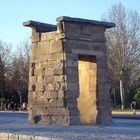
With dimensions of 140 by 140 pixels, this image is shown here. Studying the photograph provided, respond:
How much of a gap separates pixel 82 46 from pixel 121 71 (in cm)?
2671

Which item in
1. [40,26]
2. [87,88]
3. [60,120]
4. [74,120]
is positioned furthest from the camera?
[40,26]

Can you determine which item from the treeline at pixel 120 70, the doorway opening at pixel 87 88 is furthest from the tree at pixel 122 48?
the doorway opening at pixel 87 88

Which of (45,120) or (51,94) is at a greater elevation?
(51,94)

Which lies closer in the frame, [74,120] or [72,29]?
[74,120]

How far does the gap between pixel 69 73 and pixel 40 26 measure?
115 inches

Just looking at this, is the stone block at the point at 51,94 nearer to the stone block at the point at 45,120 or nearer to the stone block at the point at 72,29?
the stone block at the point at 45,120

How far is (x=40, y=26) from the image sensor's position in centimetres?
1906

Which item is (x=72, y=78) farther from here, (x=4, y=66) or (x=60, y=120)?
(x=4, y=66)

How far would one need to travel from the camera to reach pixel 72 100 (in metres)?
17.4

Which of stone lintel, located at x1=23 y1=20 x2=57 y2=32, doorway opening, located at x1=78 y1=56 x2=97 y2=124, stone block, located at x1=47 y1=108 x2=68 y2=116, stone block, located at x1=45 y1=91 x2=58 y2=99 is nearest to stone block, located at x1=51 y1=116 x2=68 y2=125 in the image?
stone block, located at x1=47 y1=108 x2=68 y2=116

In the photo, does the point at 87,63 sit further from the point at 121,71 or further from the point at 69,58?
the point at 121,71

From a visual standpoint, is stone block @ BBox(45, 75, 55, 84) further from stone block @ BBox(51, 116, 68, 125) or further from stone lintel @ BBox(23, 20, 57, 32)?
stone lintel @ BBox(23, 20, 57, 32)

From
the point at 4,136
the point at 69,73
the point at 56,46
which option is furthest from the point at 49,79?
the point at 4,136

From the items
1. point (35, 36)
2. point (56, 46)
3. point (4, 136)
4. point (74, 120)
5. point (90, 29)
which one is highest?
point (90, 29)
